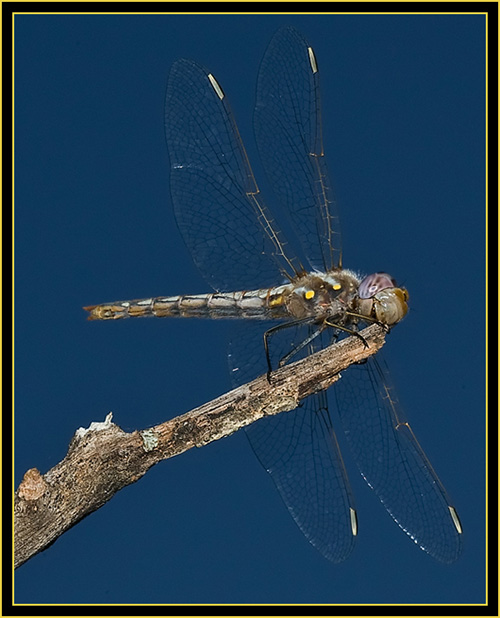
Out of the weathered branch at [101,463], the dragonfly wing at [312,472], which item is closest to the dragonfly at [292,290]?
the dragonfly wing at [312,472]

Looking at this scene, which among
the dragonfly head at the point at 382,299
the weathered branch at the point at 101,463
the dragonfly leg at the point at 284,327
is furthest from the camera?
the dragonfly head at the point at 382,299

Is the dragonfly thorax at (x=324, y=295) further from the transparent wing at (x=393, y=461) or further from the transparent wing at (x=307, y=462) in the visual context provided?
the transparent wing at (x=393, y=461)

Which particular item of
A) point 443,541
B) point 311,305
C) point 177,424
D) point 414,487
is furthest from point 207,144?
point 443,541

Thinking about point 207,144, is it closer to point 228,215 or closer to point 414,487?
point 228,215

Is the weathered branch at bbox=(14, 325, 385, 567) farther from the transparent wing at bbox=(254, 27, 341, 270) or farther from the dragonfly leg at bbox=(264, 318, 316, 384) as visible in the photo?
the transparent wing at bbox=(254, 27, 341, 270)

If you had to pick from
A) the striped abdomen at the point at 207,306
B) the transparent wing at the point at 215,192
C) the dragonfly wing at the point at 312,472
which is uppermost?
the transparent wing at the point at 215,192

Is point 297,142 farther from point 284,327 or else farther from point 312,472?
point 312,472

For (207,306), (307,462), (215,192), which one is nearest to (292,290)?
(207,306)
